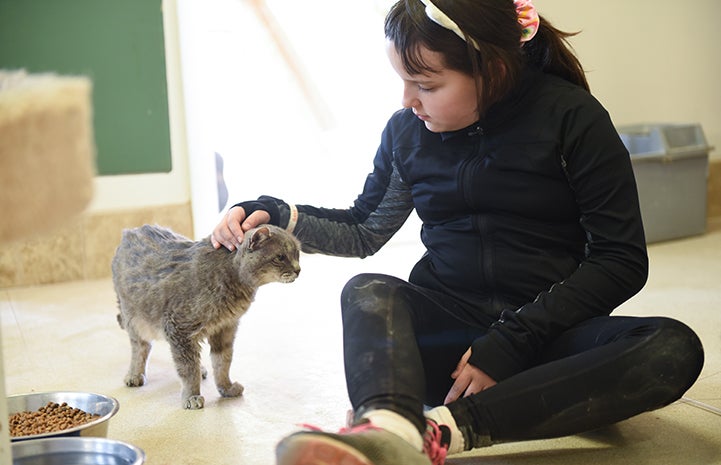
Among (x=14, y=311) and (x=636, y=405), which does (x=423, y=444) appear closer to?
(x=636, y=405)

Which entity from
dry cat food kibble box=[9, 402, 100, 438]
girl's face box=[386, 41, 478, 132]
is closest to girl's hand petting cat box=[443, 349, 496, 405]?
girl's face box=[386, 41, 478, 132]

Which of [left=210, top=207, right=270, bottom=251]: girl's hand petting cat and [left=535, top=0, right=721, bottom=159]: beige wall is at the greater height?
[left=535, top=0, right=721, bottom=159]: beige wall

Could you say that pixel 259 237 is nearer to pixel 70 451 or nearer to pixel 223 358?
pixel 223 358

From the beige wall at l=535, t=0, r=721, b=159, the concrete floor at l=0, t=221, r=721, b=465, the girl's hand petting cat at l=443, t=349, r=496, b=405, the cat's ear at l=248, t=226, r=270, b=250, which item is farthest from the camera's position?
the beige wall at l=535, t=0, r=721, b=159

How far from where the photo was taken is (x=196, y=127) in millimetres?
3008

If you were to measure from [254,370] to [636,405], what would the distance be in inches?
37.2

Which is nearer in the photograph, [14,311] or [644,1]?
[14,311]

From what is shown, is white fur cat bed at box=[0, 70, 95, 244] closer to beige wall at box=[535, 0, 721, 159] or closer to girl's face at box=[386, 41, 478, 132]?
girl's face at box=[386, 41, 478, 132]

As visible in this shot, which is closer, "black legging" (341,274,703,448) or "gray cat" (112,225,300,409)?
"black legging" (341,274,703,448)

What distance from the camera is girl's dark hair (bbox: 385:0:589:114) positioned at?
137 centimetres

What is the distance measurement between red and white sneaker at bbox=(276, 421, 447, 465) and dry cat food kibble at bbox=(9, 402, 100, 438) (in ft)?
1.79

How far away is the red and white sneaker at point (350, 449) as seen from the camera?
1.00m

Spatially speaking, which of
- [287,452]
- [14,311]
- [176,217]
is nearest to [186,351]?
[287,452]

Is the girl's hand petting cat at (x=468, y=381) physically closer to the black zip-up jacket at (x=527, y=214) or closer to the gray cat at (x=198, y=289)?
the black zip-up jacket at (x=527, y=214)
